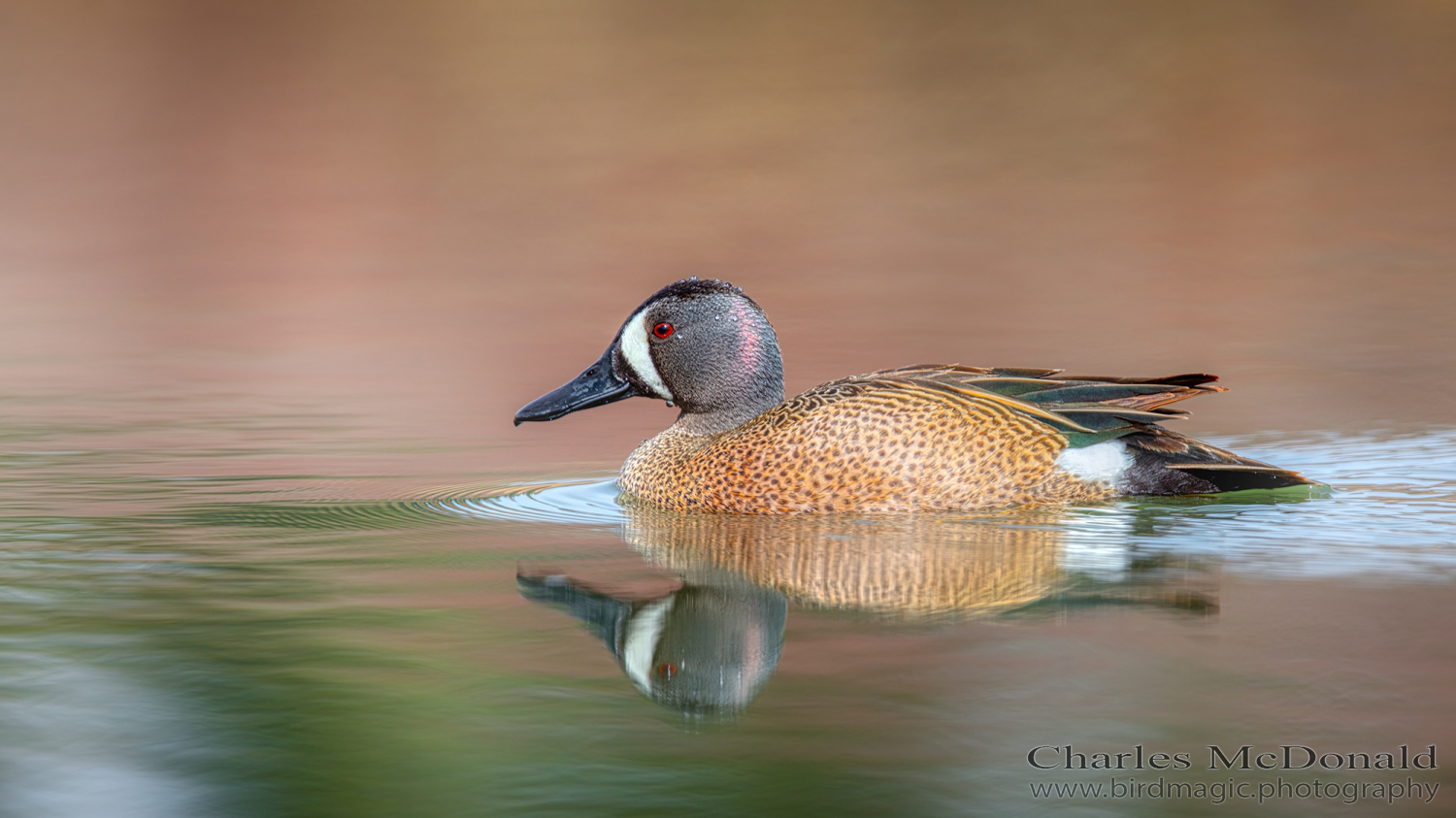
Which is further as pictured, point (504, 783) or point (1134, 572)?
point (1134, 572)

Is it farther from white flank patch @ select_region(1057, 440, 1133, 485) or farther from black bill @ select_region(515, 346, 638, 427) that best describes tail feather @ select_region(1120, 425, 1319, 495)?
black bill @ select_region(515, 346, 638, 427)

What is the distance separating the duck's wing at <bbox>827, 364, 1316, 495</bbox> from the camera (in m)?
5.60

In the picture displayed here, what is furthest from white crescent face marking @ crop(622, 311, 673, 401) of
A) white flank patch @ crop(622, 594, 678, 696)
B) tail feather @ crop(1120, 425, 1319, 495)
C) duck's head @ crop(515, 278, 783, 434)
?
white flank patch @ crop(622, 594, 678, 696)

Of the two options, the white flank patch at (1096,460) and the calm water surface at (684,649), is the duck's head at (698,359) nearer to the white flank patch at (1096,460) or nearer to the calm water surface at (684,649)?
the calm water surface at (684,649)

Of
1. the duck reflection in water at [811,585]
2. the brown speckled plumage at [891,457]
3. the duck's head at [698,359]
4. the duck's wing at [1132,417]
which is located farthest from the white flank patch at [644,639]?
the duck's head at [698,359]

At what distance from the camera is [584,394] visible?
635cm

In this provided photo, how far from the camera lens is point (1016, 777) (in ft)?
9.27

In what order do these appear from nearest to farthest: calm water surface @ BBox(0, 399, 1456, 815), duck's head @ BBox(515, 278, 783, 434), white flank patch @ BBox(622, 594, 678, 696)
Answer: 1. calm water surface @ BBox(0, 399, 1456, 815)
2. white flank patch @ BBox(622, 594, 678, 696)
3. duck's head @ BBox(515, 278, 783, 434)

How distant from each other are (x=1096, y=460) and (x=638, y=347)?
73.4 inches

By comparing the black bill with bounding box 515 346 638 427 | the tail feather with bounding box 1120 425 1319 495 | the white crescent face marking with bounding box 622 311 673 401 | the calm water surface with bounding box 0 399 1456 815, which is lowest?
the calm water surface with bounding box 0 399 1456 815

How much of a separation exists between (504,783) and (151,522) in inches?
122

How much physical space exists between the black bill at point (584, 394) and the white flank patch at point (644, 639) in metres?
2.18

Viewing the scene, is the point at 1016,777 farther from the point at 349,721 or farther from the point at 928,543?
the point at 928,543

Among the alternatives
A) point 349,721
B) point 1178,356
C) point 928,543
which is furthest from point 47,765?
point 1178,356
